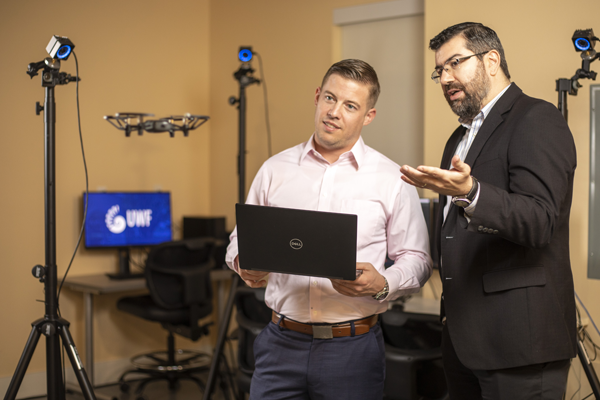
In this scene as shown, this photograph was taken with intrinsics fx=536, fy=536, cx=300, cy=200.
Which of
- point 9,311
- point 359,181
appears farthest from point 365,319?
point 9,311

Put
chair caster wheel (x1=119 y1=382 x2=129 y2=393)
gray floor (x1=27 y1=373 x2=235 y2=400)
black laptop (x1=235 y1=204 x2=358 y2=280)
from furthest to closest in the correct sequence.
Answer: chair caster wheel (x1=119 y1=382 x2=129 y2=393) → gray floor (x1=27 y1=373 x2=235 y2=400) → black laptop (x1=235 y1=204 x2=358 y2=280)

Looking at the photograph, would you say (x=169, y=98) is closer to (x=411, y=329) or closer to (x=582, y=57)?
(x=411, y=329)

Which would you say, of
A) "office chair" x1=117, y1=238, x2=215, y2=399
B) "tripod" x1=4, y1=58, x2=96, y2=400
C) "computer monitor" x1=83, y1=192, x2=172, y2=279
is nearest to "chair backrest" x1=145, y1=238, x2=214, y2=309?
"office chair" x1=117, y1=238, x2=215, y2=399

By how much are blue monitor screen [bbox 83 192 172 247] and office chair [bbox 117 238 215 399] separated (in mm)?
462

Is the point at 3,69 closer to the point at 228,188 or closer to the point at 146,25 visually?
the point at 146,25

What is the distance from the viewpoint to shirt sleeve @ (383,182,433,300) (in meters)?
1.66

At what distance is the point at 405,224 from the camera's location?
1.71 m

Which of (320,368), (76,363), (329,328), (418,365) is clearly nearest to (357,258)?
(329,328)

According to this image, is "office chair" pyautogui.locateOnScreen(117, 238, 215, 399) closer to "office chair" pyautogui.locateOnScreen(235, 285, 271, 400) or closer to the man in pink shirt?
"office chair" pyautogui.locateOnScreen(235, 285, 271, 400)

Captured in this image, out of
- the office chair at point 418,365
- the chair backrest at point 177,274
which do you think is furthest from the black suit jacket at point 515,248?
the chair backrest at point 177,274

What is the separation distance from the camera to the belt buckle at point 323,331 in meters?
1.64

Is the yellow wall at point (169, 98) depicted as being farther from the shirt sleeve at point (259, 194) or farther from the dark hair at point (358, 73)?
the shirt sleeve at point (259, 194)

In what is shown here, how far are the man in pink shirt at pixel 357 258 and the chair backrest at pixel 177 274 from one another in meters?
1.87

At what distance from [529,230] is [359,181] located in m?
0.61
